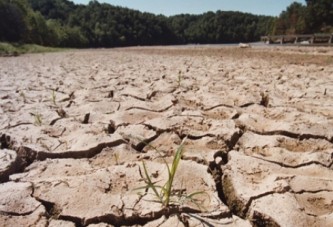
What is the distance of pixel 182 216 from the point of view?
4.96 ft

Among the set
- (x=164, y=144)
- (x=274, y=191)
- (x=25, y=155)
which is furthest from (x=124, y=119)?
(x=274, y=191)

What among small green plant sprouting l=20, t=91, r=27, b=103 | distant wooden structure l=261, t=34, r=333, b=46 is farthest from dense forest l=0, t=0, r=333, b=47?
small green plant sprouting l=20, t=91, r=27, b=103

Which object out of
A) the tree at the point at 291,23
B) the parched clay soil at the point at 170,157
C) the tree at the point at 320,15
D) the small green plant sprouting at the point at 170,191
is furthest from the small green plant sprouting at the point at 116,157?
the tree at the point at 291,23

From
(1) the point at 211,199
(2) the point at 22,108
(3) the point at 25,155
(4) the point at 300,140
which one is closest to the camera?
(1) the point at 211,199

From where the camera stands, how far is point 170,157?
220 centimetres

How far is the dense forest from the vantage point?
39.2m

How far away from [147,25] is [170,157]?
6384 cm

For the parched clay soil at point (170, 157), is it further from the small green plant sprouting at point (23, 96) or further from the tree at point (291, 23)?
the tree at point (291, 23)

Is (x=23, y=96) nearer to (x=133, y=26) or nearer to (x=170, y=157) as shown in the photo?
(x=170, y=157)

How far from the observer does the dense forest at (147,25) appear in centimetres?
3918

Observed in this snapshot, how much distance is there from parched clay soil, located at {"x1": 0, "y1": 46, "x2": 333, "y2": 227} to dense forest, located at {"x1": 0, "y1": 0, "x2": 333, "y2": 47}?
36984 mm

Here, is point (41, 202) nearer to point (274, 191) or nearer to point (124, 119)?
point (274, 191)

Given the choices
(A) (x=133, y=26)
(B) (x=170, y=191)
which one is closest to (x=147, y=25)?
(A) (x=133, y=26)

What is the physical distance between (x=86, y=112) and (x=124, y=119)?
46cm
